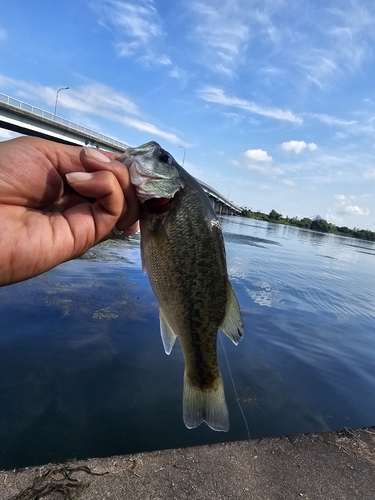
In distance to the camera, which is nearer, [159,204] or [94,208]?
[94,208]

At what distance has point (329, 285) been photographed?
1992 centimetres

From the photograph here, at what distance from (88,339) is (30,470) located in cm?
430

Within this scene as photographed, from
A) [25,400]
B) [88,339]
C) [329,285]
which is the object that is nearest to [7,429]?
[25,400]

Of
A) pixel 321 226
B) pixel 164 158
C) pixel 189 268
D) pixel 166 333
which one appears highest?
pixel 321 226

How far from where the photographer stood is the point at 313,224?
17800 cm

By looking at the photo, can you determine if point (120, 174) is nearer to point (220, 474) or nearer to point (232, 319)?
point (232, 319)

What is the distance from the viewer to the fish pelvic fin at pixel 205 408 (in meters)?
2.76

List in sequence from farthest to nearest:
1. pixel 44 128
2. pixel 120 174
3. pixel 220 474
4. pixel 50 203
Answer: pixel 44 128 → pixel 220 474 → pixel 50 203 → pixel 120 174

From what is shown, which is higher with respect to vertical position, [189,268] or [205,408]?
[189,268]

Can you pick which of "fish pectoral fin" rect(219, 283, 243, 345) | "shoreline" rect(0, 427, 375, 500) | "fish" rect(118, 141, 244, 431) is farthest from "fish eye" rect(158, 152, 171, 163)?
"shoreline" rect(0, 427, 375, 500)

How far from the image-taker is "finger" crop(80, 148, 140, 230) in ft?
7.74

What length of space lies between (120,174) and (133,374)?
216 inches

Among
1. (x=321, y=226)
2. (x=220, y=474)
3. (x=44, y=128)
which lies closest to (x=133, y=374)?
(x=220, y=474)

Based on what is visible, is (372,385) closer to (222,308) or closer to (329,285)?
(222,308)
